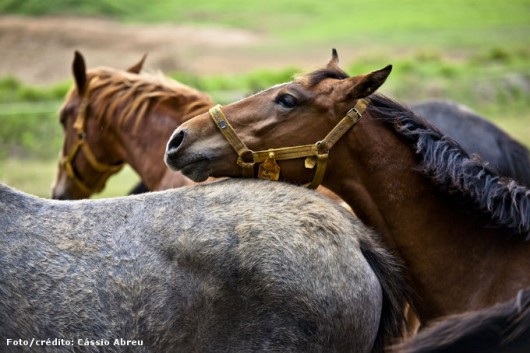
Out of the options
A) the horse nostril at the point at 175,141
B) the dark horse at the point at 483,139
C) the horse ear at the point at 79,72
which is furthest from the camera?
the dark horse at the point at 483,139

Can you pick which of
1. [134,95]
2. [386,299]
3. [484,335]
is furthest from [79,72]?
[484,335]

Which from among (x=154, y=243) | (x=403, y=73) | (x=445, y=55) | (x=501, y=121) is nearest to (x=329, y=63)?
(x=154, y=243)

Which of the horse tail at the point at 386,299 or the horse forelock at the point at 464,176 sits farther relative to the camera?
the horse forelock at the point at 464,176

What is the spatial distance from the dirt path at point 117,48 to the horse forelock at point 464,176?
1929 cm

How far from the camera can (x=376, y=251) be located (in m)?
3.42

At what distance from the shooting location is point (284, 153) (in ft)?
12.5

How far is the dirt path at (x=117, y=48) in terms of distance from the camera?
78.2 ft

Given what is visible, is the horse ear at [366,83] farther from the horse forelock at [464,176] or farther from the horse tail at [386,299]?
the horse tail at [386,299]

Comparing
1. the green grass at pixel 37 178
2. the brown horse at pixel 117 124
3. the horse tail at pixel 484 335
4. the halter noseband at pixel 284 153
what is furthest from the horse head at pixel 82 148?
the green grass at pixel 37 178

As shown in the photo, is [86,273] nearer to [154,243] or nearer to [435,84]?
[154,243]

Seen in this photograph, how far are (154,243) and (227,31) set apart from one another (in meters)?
31.7

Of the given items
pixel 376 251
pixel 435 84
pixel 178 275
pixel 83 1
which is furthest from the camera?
pixel 83 1

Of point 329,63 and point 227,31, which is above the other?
point 329,63

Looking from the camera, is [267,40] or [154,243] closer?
[154,243]
